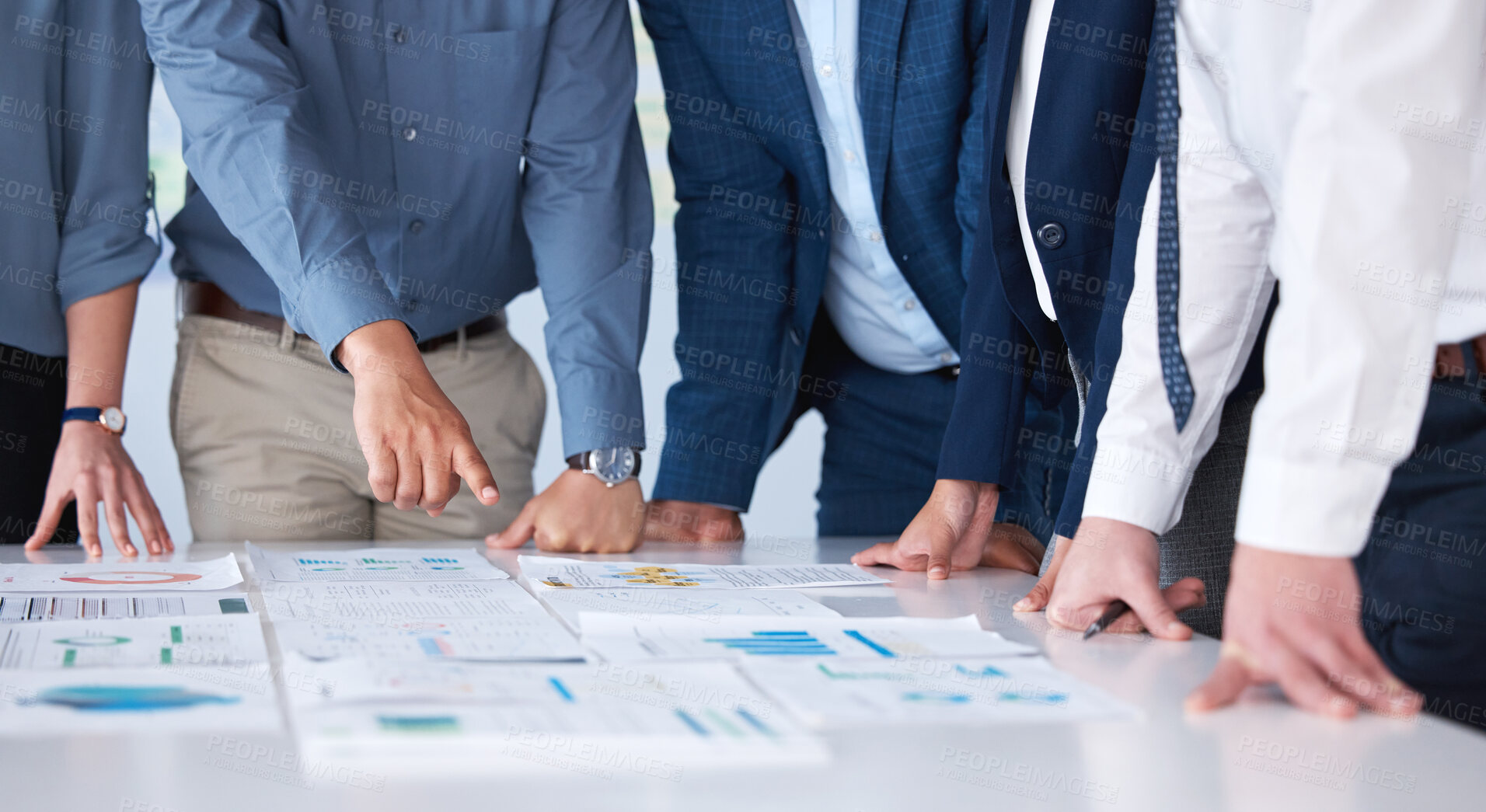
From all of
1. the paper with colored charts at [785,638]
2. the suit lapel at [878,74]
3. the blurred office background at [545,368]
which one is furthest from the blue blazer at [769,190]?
the blurred office background at [545,368]

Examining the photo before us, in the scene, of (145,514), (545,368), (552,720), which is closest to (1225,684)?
(552,720)

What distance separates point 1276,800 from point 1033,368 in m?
0.89

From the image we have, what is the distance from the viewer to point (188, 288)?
1641 millimetres

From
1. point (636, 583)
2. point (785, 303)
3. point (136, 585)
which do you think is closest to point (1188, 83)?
point (636, 583)

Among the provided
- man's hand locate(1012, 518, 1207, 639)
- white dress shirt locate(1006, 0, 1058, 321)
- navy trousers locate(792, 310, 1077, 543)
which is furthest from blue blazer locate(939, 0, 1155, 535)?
navy trousers locate(792, 310, 1077, 543)

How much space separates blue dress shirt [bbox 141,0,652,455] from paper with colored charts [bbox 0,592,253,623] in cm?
59

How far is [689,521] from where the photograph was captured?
5.36 ft

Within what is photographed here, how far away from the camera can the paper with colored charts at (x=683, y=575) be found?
1100 millimetres

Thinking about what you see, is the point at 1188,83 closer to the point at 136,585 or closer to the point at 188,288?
the point at 136,585

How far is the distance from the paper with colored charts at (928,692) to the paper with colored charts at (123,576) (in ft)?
1.90

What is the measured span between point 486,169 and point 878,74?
54 centimetres

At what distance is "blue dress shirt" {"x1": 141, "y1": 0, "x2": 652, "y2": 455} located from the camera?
1.52 m

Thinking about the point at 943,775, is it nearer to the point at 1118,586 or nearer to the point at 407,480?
the point at 1118,586

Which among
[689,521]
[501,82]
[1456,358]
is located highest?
[501,82]
